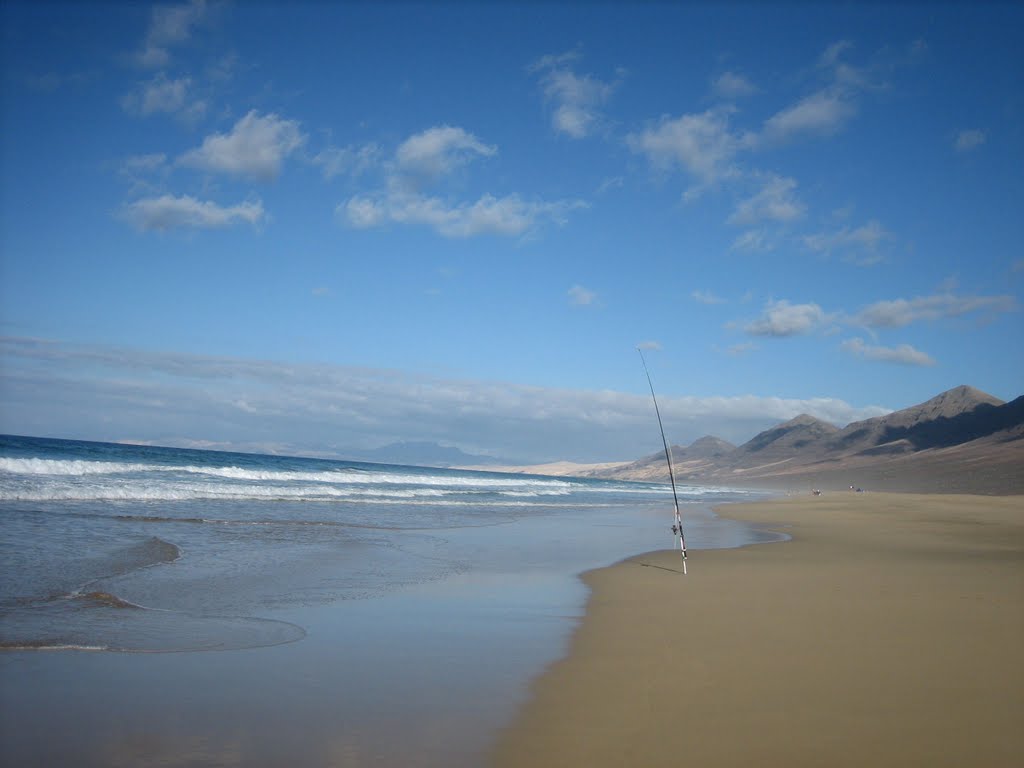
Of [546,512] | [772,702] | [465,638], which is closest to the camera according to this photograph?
[772,702]

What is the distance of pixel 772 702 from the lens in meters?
4.36

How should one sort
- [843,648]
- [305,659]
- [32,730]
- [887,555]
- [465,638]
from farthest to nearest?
[887,555]
[465,638]
[843,648]
[305,659]
[32,730]

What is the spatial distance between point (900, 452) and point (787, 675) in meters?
117

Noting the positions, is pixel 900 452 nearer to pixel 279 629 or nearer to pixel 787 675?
pixel 787 675

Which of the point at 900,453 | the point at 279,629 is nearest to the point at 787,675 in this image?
the point at 279,629

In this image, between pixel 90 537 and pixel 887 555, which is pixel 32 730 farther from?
pixel 887 555

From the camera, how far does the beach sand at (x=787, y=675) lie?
3678mm

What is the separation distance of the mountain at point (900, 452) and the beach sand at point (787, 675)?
52.0m

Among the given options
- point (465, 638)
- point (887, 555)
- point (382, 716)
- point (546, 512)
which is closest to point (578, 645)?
point (465, 638)

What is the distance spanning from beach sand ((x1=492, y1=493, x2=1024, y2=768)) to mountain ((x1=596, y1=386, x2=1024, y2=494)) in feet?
171

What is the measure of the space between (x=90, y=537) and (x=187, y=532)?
6.53 ft

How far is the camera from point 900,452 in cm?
10494

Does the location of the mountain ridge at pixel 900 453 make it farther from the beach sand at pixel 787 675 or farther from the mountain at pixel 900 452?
the beach sand at pixel 787 675

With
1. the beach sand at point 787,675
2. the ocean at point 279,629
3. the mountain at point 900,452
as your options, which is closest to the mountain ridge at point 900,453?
the mountain at point 900,452
